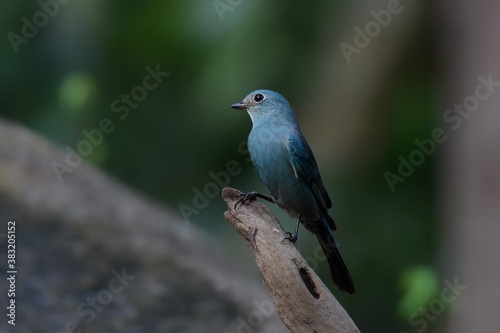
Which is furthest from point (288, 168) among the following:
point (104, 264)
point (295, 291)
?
point (104, 264)

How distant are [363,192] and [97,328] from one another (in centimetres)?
548

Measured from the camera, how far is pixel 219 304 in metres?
8.95

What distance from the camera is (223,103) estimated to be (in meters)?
13.2

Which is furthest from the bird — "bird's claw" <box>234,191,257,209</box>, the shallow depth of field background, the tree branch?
the shallow depth of field background

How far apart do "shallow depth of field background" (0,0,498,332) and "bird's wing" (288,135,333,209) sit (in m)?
3.17

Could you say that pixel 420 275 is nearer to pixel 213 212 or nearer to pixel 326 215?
pixel 326 215

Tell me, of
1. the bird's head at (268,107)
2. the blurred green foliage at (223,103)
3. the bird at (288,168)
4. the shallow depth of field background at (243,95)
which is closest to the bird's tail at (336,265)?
the bird at (288,168)

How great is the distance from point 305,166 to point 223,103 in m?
6.13

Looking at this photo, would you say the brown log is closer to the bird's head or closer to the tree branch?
the bird's head

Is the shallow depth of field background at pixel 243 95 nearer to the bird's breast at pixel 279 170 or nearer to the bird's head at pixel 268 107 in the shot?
the bird's breast at pixel 279 170

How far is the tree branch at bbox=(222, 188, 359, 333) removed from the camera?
6.11m

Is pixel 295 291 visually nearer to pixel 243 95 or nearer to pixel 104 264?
pixel 104 264

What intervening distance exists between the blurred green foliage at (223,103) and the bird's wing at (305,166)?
381 cm

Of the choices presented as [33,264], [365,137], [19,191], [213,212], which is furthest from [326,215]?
[213,212]
